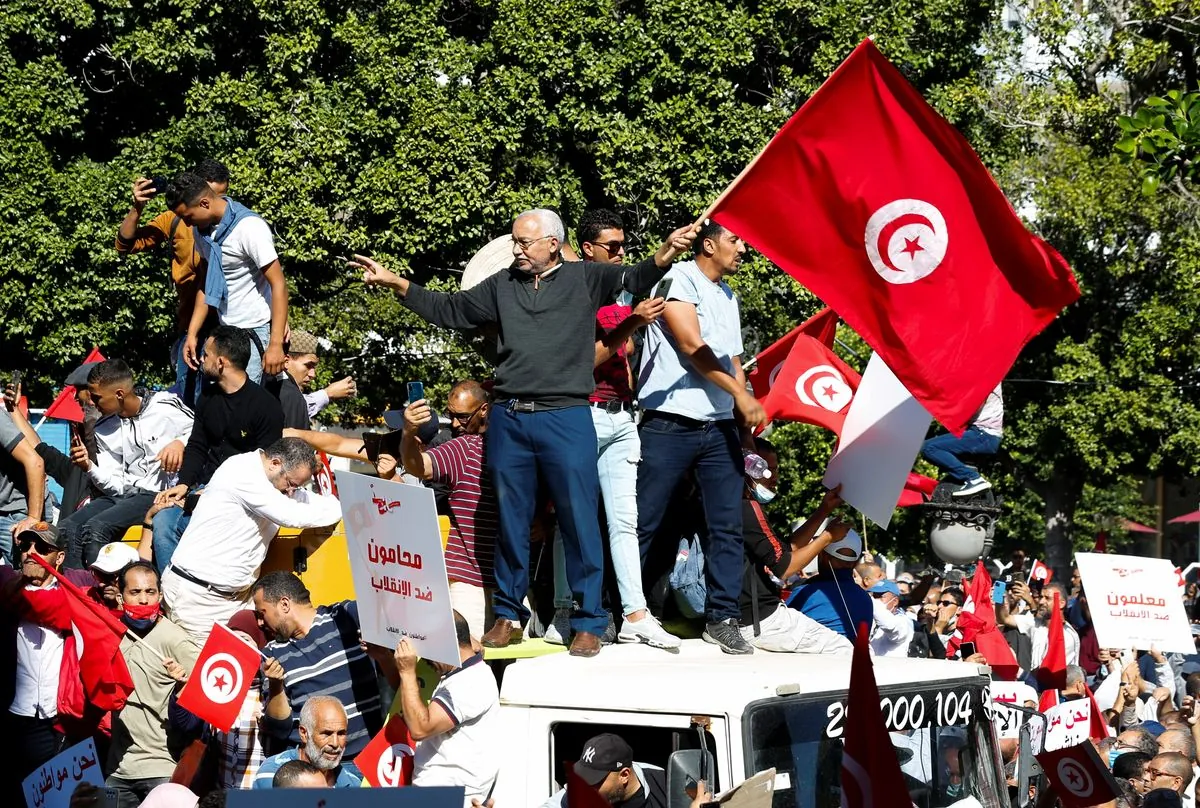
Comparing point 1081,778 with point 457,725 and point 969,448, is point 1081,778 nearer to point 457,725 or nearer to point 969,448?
point 457,725

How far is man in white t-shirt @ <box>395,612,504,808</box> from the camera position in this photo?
602 cm

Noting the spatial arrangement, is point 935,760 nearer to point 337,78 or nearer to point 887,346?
point 887,346

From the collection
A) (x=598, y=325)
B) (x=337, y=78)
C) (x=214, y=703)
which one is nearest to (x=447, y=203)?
(x=337, y=78)

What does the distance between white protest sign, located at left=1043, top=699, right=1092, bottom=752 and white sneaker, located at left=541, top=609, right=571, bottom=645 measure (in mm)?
4384

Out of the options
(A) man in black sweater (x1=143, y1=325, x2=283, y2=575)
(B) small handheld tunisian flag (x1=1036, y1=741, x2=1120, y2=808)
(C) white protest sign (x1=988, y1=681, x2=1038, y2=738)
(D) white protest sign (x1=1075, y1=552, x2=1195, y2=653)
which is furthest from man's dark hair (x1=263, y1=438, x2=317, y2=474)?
(D) white protest sign (x1=1075, y1=552, x2=1195, y2=653)

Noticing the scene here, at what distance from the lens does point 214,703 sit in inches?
248

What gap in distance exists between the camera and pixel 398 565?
6.11m

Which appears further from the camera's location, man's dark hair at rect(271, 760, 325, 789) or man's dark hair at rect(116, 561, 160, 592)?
man's dark hair at rect(116, 561, 160, 592)

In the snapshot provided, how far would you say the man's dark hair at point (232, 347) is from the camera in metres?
8.00

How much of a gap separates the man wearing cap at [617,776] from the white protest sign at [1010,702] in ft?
13.0

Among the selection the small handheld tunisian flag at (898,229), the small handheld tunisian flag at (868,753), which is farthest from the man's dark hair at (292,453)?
the small handheld tunisian flag at (868,753)

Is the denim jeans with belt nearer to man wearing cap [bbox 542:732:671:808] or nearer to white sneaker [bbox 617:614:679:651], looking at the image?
white sneaker [bbox 617:614:679:651]

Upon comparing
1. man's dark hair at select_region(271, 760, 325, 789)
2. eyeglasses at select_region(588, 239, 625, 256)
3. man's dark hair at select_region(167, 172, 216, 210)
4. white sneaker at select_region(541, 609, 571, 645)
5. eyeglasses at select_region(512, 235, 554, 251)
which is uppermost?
man's dark hair at select_region(167, 172, 216, 210)

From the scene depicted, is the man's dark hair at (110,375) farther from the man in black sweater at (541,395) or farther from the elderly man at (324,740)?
the elderly man at (324,740)
